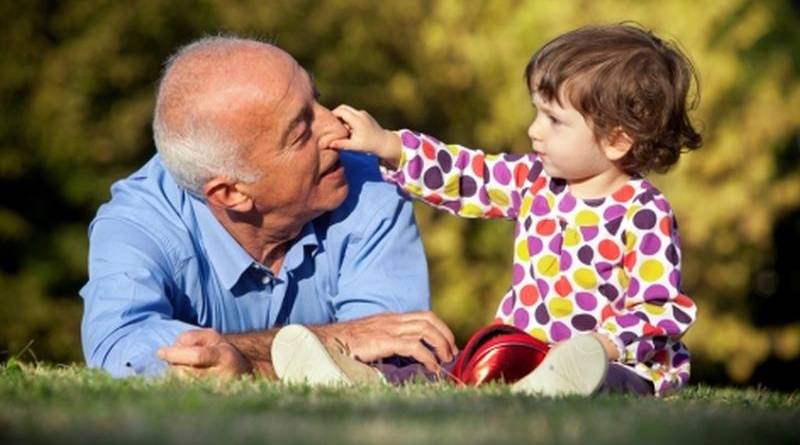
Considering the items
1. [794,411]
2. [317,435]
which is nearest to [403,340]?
[794,411]

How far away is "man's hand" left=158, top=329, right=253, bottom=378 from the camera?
197 inches

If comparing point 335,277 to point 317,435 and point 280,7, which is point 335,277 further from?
point 280,7

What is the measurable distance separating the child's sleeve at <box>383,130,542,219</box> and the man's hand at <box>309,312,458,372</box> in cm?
55

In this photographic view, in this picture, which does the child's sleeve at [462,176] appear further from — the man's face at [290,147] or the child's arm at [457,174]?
the man's face at [290,147]

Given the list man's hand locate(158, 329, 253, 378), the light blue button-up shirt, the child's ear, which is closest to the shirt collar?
the light blue button-up shirt

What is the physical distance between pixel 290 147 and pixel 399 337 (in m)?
0.85

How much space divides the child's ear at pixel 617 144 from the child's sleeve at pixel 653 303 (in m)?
0.22

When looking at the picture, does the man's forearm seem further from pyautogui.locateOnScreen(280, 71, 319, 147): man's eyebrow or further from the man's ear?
pyautogui.locateOnScreen(280, 71, 319, 147): man's eyebrow

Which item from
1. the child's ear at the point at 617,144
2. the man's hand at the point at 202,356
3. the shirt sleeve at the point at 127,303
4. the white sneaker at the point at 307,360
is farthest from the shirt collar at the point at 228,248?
the child's ear at the point at 617,144

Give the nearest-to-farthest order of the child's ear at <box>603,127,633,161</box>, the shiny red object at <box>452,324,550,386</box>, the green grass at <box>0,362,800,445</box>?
the green grass at <box>0,362,800,445</box>
the shiny red object at <box>452,324,550,386</box>
the child's ear at <box>603,127,633,161</box>

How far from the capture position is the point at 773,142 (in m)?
15.2

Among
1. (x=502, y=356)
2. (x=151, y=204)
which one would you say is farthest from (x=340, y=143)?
(x=502, y=356)

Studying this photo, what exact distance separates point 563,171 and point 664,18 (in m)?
9.06

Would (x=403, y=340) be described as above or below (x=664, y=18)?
below
